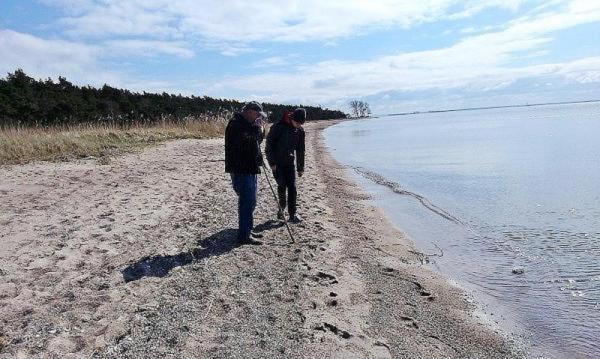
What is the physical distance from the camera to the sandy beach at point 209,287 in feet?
13.7

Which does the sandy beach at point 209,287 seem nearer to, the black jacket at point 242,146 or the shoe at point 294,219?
the shoe at point 294,219

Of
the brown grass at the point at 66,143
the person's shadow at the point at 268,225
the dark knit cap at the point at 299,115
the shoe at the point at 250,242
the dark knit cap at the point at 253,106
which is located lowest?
A: the person's shadow at the point at 268,225

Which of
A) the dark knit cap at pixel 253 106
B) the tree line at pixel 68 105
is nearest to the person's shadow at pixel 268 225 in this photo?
the dark knit cap at pixel 253 106

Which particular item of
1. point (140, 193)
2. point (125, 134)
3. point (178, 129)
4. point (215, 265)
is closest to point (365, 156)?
point (178, 129)

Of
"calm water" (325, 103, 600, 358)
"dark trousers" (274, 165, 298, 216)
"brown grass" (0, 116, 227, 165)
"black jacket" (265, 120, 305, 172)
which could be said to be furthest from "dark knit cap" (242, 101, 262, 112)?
"brown grass" (0, 116, 227, 165)

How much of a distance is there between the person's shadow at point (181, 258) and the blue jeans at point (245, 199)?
0.20 meters

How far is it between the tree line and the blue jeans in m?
16.0

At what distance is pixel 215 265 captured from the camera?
6.11 m

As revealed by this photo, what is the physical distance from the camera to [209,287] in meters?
5.37

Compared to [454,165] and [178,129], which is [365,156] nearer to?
[454,165]

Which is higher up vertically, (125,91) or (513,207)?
(125,91)

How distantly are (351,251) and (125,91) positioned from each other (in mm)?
39771

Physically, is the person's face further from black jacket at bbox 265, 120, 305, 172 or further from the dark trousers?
the dark trousers

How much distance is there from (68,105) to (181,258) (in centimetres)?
2791
